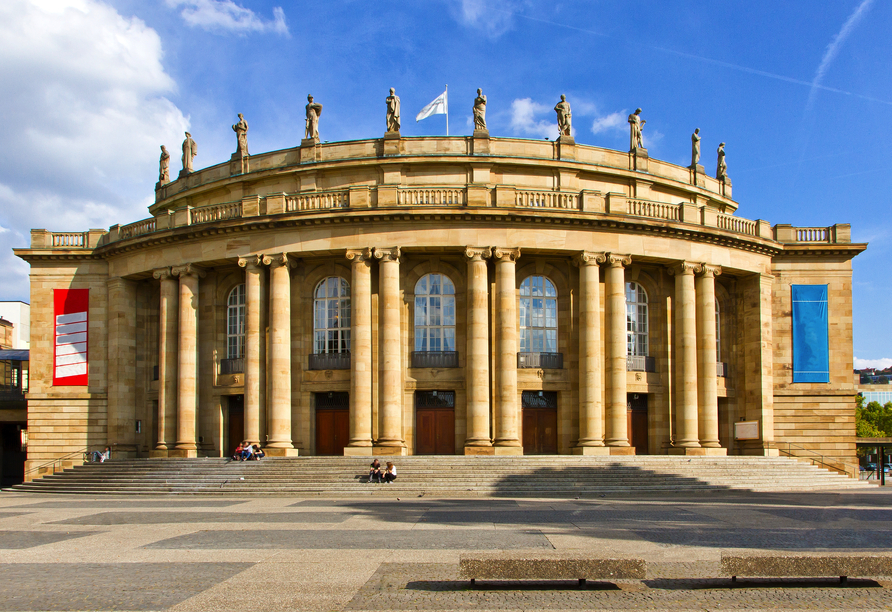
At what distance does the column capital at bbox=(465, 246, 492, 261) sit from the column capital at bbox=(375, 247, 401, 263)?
11.0ft

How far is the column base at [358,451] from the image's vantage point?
1479 inches

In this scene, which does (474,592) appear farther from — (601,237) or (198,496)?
(601,237)

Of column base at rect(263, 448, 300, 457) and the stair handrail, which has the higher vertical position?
column base at rect(263, 448, 300, 457)

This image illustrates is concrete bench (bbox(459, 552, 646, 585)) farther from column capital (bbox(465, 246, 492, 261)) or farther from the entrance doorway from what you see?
the entrance doorway

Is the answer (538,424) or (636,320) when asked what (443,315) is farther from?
(636,320)

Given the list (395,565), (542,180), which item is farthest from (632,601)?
(542,180)

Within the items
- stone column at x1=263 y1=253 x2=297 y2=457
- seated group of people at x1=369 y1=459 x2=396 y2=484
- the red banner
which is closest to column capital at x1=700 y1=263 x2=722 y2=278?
seated group of people at x1=369 y1=459 x2=396 y2=484

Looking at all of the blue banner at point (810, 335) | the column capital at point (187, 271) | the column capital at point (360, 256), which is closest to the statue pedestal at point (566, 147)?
the column capital at point (360, 256)

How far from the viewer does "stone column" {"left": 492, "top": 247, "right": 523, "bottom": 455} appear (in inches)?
1492

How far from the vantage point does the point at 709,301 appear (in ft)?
137

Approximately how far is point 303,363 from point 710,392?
20793 millimetres

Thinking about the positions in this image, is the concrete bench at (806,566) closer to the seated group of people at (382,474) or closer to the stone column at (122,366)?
the seated group of people at (382,474)

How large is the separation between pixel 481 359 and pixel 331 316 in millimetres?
8560

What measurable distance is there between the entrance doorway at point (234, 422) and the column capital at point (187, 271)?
6.72 meters
